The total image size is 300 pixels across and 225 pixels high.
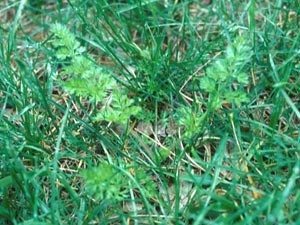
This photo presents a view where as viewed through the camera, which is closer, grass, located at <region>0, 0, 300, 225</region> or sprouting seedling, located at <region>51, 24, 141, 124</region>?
grass, located at <region>0, 0, 300, 225</region>

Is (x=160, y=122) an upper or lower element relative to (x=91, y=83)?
lower

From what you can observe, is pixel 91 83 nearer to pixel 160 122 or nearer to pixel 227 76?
pixel 160 122

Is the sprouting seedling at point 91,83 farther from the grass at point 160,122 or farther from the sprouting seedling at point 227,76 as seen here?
the sprouting seedling at point 227,76

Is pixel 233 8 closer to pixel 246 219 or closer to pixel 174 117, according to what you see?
pixel 174 117

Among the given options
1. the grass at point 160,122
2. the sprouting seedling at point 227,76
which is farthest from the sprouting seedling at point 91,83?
the sprouting seedling at point 227,76

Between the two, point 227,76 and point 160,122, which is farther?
point 160,122

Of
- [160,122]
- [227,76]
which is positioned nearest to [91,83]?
[160,122]

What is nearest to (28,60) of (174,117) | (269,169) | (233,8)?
(174,117)

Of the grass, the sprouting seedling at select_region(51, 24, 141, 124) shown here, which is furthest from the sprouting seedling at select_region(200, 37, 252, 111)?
the sprouting seedling at select_region(51, 24, 141, 124)

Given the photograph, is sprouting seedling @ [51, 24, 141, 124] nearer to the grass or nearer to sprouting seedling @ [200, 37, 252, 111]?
the grass
